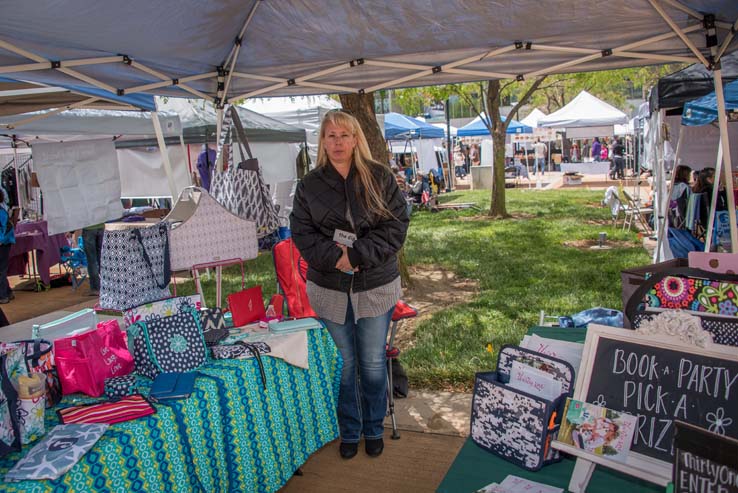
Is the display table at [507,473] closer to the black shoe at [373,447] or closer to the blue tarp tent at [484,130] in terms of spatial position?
the black shoe at [373,447]

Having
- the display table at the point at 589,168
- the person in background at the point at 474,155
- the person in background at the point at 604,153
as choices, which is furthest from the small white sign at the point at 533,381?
the person in background at the point at 604,153

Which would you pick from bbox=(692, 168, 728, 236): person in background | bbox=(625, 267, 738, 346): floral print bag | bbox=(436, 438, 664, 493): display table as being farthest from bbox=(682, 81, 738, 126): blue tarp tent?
bbox=(436, 438, 664, 493): display table

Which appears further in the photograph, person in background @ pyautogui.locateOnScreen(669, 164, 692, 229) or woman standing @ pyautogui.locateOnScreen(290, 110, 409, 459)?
person in background @ pyautogui.locateOnScreen(669, 164, 692, 229)

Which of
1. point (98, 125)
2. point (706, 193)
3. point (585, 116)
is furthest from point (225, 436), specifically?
point (585, 116)

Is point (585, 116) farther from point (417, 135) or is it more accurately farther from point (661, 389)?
point (661, 389)

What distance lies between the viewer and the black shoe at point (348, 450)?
3.54m

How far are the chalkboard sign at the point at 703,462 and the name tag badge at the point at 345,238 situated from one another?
198 cm

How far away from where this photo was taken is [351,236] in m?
3.13

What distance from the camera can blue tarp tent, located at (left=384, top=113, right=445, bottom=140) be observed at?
19.1m

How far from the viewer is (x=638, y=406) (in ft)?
6.18

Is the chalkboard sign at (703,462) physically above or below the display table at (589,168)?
above

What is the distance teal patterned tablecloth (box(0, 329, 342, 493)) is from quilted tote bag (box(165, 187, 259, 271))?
931mm

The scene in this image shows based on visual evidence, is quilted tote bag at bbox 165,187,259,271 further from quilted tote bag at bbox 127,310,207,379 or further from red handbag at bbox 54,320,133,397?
red handbag at bbox 54,320,133,397

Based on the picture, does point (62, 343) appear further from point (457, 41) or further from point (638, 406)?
point (457, 41)
